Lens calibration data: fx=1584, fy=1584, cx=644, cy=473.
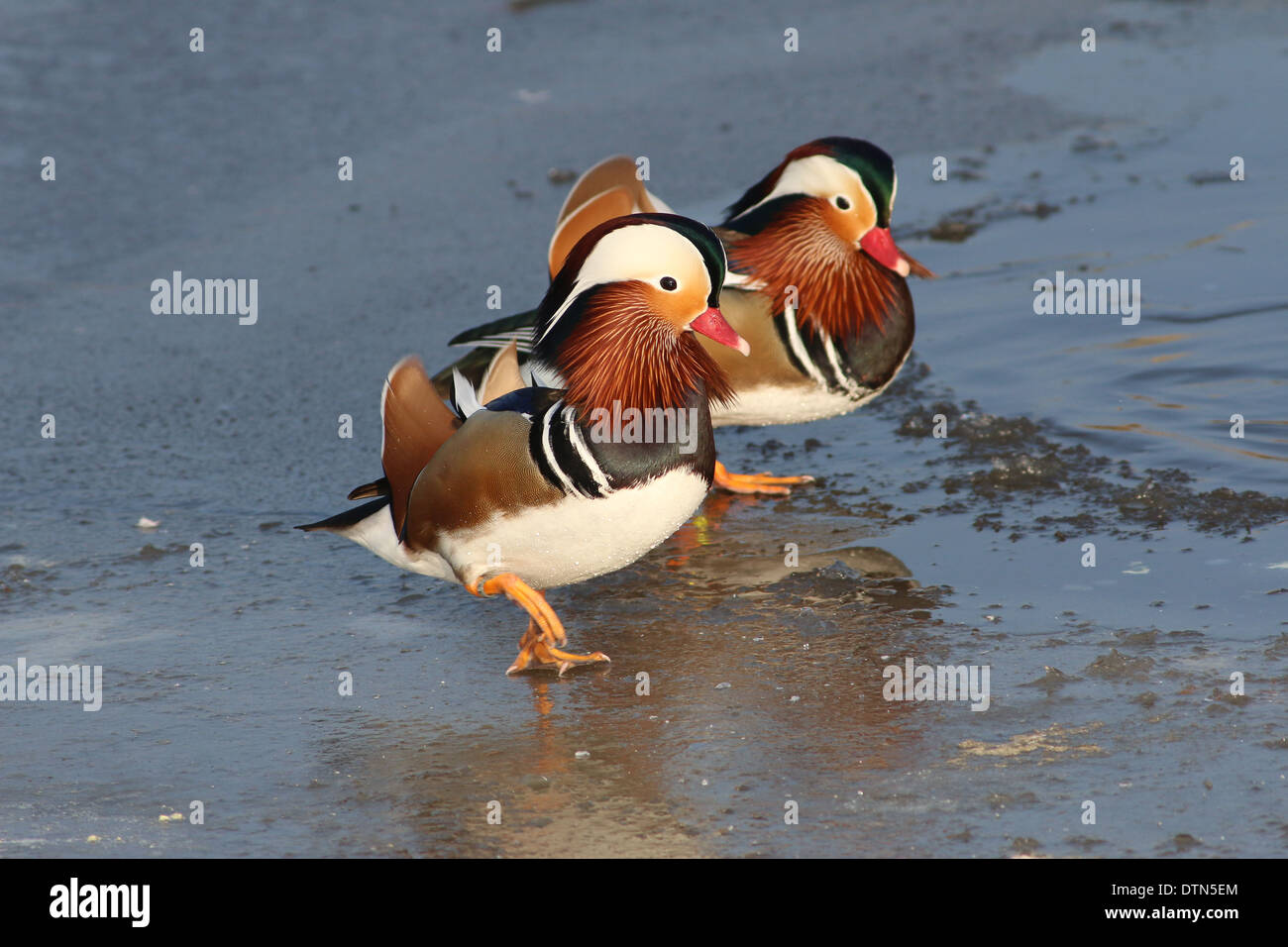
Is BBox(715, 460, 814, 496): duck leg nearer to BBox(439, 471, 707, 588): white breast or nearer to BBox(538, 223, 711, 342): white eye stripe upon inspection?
BBox(439, 471, 707, 588): white breast

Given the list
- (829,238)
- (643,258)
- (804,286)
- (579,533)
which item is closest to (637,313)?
(643,258)

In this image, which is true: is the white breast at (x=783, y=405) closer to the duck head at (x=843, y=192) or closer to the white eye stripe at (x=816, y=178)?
the duck head at (x=843, y=192)

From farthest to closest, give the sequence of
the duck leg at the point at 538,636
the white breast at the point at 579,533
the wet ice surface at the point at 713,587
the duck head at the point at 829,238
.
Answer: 1. the duck head at the point at 829,238
2. the duck leg at the point at 538,636
3. the white breast at the point at 579,533
4. the wet ice surface at the point at 713,587

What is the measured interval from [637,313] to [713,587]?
936 millimetres

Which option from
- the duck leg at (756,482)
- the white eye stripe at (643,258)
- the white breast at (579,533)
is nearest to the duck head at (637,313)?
the white eye stripe at (643,258)

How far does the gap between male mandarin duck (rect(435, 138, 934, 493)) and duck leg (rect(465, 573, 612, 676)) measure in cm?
121

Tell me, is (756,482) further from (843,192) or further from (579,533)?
(579,533)

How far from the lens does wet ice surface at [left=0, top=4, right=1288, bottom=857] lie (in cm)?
321

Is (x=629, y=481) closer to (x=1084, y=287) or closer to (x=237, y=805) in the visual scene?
(x=237, y=805)

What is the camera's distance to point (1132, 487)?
4742 mm

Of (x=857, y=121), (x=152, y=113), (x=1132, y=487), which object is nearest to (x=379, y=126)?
(x=152, y=113)

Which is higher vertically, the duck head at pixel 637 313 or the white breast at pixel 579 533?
the duck head at pixel 637 313

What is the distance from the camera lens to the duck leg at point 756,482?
519cm

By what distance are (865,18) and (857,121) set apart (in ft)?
7.93
